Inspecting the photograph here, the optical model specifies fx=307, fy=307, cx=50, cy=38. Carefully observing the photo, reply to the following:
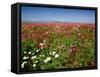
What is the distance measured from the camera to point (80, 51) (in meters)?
3.37

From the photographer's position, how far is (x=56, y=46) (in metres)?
3.23

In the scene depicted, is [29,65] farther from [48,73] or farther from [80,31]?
[80,31]

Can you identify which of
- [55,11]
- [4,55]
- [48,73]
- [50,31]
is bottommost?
[48,73]

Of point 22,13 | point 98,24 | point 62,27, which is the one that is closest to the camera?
point 22,13

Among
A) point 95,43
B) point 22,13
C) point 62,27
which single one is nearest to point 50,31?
point 62,27

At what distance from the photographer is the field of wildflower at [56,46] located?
308 cm

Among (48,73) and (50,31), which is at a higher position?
(50,31)

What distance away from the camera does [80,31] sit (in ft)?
11.0

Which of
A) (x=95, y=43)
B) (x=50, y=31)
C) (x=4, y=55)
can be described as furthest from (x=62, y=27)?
(x=4, y=55)

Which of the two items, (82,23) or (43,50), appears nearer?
(43,50)

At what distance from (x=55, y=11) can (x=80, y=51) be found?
0.53 m

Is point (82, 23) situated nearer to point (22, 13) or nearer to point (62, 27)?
point (62, 27)

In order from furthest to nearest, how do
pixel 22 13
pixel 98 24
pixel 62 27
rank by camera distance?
pixel 98 24
pixel 62 27
pixel 22 13

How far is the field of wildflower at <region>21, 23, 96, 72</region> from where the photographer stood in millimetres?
3082
